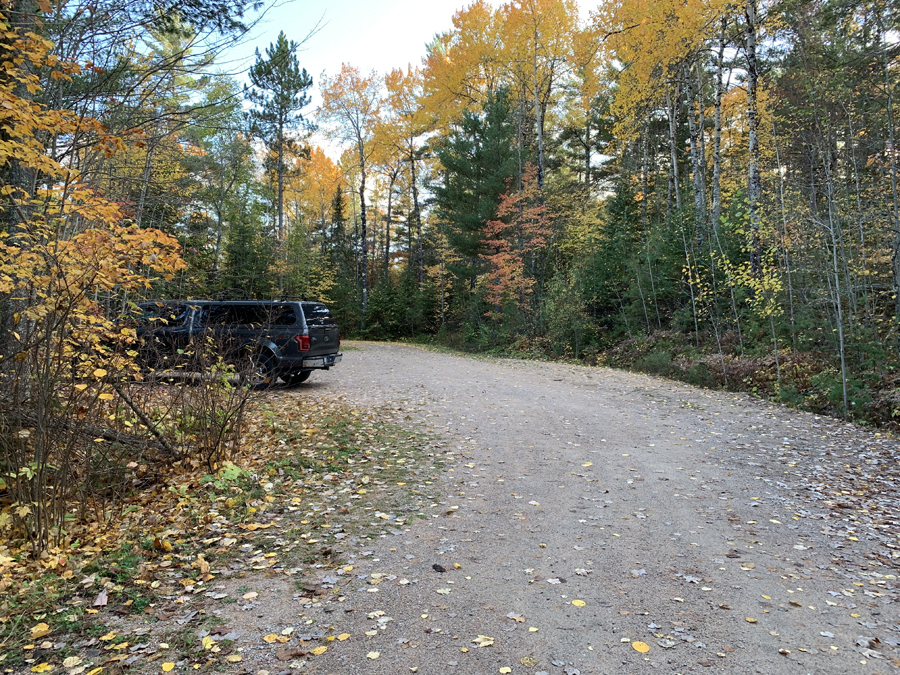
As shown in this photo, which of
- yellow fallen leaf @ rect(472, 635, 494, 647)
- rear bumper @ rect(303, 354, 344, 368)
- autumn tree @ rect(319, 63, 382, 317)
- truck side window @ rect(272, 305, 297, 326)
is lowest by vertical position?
yellow fallen leaf @ rect(472, 635, 494, 647)

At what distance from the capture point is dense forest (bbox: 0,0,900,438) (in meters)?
4.54

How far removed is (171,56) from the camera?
182 inches

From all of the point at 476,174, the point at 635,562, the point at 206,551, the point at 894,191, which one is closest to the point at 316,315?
the point at 206,551

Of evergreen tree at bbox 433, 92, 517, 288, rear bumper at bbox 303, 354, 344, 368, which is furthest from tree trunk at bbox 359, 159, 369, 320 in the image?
rear bumper at bbox 303, 354, 344, 368

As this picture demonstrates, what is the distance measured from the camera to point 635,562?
11.5 feet

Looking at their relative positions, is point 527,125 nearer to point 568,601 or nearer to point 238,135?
point 238,135

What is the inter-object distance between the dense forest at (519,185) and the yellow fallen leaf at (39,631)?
193cm

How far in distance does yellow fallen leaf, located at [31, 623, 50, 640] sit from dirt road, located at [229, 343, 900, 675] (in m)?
1.25

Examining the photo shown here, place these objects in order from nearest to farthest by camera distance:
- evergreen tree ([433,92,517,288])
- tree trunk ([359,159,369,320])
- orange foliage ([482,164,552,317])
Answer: orange foliage ([482,164,552,317]) → evergreen tree ([433,92,517,288]) → tree trunk ([359,159,369,320])

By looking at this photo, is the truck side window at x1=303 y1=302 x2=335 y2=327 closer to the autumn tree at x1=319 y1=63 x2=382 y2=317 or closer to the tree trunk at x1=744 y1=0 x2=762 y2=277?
the tree trunk at x1=744 y1=0 x2=762 y2=277

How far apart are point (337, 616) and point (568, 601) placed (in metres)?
1.40

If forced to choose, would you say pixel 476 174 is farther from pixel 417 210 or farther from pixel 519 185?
pixel 417 210

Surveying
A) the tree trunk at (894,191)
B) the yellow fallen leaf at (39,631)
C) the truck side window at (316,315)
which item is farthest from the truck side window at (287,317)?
the tree trunk at (894,191)

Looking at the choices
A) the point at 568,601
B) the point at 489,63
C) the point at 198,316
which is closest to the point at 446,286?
the point at 489,63
